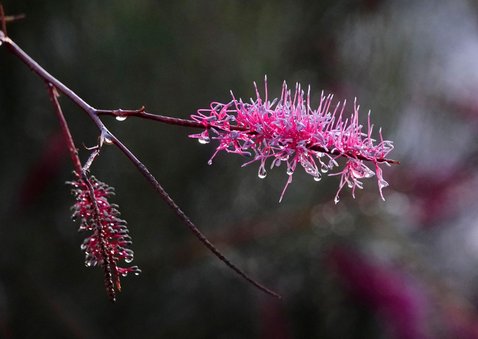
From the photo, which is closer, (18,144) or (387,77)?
(18,144)

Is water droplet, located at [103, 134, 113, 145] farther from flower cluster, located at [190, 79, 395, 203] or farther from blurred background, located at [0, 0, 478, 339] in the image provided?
blurred background, located at [0, 0, 478, 339]

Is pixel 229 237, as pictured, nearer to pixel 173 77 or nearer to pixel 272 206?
pixel 272 206

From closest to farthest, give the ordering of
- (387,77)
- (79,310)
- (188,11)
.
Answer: (79,310) < (188,11) < (387,77)

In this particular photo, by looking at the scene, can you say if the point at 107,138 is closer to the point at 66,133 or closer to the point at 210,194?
the point at 66,133

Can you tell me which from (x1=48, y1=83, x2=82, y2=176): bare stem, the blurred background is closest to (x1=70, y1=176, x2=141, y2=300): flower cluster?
(x1=48, y1=83, x2=82, y2=176): bare stem

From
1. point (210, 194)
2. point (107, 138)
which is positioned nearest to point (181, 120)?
point (107, 138)

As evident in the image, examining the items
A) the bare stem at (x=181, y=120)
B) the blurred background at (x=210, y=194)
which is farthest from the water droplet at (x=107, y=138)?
the blurred background at (x=210, y=194)

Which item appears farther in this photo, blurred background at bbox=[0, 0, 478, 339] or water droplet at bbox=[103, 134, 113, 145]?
blurred background at bbox=[0, 0, 478, 339]

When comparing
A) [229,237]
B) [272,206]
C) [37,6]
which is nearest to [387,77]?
[272,206]
